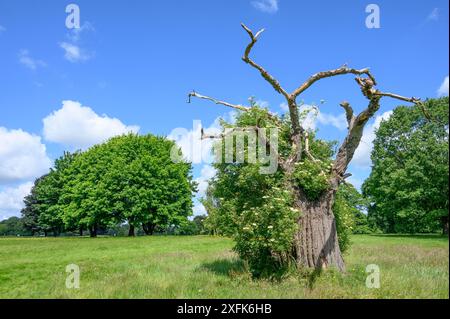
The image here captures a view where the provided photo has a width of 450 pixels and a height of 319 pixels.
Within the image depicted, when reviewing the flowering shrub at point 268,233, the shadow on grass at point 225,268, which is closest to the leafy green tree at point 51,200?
the shadow on grass at point 225,268

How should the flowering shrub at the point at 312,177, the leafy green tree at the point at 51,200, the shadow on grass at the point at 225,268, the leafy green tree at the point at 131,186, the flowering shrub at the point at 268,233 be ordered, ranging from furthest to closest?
the leafy green tree at the point at 51,200
the leafy green tree at the point at 131,186
the shadow on grass at the point at 225,268
the flowering shrub at the point at 312,177
the flowering shrub at the point at 268,233

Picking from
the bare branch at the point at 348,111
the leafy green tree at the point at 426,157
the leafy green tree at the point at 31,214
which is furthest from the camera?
the leafy green tree at the point at 31,214

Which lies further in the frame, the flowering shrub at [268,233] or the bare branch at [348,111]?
the bare branch at [348,111]

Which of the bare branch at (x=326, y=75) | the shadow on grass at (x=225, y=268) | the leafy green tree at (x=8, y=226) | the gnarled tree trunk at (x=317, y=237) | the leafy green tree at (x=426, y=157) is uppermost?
the bare branch at (x=326, y=75)

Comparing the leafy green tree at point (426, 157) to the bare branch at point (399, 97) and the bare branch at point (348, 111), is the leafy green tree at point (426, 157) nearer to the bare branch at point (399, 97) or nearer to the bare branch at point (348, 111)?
the bare branch at point (399, 97)

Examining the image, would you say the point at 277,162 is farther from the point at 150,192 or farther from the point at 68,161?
the point at 68,161

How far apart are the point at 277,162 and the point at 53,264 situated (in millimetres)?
13334

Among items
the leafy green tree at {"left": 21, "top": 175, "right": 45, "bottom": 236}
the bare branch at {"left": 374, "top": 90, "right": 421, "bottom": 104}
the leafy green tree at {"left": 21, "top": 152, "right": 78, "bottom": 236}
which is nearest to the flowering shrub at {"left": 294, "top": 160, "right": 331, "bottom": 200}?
the bare branch at {"left": 374, "top": 90, "right": 421, "bottom": 104}

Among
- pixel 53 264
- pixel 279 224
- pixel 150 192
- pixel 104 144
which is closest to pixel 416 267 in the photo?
pixel 279 224

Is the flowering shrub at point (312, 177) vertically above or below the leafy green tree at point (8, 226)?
above

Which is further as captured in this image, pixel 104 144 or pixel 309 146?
pixel 104 144

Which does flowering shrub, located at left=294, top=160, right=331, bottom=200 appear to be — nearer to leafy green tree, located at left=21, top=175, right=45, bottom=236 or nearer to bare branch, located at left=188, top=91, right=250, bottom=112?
bare branch, located at left=188, top=91, right=250, bottom=112

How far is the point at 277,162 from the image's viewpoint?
45.5 ft

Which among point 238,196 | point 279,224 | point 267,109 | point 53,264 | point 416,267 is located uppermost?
point 267,109
